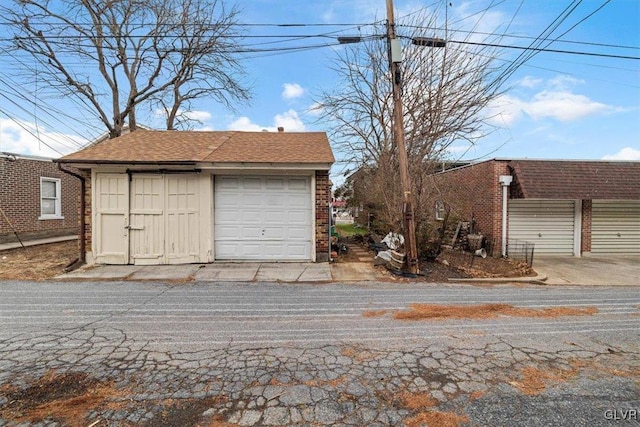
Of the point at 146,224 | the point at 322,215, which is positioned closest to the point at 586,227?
the point at 322,215

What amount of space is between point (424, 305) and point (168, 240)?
6.94 meters

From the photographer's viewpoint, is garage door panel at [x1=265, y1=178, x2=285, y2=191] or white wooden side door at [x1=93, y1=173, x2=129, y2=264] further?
garage door panel at [x1=265, y1=178, x2=285, y2=191]

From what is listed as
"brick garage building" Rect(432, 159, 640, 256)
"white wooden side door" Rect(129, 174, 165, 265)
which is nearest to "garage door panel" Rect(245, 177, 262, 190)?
"white wooden side door" Rect(129, 174, 165, 265)

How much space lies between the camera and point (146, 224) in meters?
8.92

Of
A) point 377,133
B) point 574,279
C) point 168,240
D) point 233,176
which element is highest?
point 377,133

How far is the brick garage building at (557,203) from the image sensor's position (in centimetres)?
1138

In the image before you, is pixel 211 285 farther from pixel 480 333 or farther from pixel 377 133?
pixel 377 133

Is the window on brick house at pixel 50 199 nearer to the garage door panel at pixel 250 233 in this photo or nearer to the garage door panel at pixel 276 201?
the garage door panel at pixel 250 233

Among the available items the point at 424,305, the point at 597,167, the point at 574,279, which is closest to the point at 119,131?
the point at 424,305

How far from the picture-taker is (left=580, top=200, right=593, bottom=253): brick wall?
1221 centimetres

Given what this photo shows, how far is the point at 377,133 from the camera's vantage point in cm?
1356

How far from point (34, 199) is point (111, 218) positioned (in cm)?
825

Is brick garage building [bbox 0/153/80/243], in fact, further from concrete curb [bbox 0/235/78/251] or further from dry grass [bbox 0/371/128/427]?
dry grass [bbox 0/371/128/427]

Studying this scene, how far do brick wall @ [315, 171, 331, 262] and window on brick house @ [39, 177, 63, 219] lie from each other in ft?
43.0
